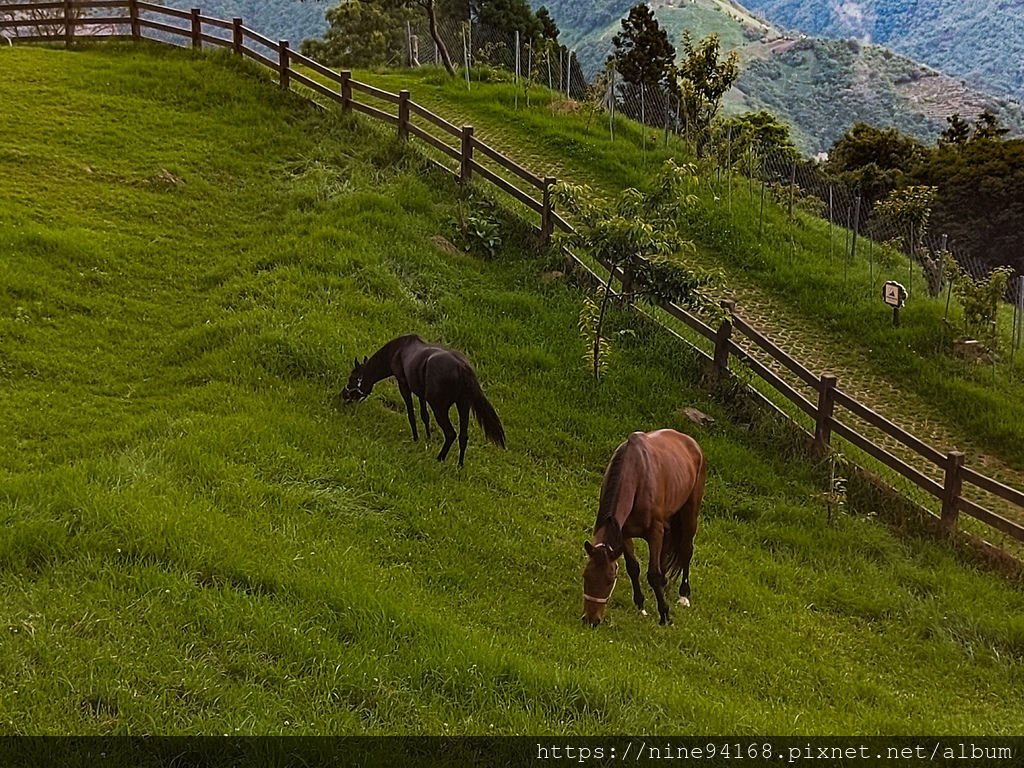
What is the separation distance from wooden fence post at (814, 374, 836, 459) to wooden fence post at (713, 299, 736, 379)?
5.21 ft

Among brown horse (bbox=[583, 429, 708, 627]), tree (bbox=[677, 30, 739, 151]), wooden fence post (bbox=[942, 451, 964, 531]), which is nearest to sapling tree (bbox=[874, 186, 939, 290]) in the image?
tree (bbox=[677, 30, 739, 151])

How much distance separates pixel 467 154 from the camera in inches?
667

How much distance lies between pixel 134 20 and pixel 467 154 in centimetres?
1168

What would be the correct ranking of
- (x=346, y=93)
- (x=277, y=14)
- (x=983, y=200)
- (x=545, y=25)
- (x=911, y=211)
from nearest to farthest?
(x=911, y=211) < (x=346, y=93) < (x=983, y=200) < (x=545, y=25) < (x=277, y=14)

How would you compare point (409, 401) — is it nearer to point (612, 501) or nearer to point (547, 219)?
point (612, 501)

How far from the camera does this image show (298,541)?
7.12 meters

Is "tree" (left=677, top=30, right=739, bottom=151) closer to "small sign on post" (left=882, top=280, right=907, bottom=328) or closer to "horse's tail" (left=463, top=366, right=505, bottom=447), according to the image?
"small sign on post" (left=882, top=280, right=907, bottom=328)

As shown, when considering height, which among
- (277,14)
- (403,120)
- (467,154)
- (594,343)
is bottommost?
(594,343)

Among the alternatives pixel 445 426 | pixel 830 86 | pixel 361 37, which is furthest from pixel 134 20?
pixel 830 86

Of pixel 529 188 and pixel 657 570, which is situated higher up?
pixel 529 188

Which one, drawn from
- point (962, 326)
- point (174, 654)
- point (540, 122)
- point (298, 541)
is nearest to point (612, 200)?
point (540, 122)

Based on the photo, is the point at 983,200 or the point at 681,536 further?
the point at 983,200

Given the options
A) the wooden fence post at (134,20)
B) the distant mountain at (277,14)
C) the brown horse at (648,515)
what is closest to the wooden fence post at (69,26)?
the wooden fence post at (134,20)

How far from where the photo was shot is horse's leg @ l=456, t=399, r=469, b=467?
31.2 ft
